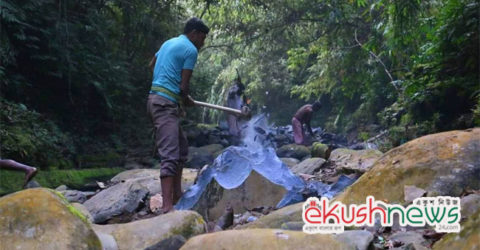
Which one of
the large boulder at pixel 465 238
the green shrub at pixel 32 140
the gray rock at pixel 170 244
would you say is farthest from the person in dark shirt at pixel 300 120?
the large boulder at pixel 465 238

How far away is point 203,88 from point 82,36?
4.36 meters

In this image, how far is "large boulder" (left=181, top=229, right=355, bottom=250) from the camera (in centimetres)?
238

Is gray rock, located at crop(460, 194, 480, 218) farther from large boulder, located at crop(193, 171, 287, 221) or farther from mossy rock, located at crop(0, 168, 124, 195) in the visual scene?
mossy rock, located at crop(0, 168, 124, 195)

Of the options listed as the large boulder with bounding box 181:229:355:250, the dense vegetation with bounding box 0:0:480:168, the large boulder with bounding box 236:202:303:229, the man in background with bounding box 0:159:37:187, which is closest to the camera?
the large boulder with bounding box 181:229:355:250

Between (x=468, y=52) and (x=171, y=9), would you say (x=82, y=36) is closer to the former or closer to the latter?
(x=171, y=9)

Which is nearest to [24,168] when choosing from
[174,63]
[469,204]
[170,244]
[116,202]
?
[116,202]

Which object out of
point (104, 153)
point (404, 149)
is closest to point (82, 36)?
point (104, 153)

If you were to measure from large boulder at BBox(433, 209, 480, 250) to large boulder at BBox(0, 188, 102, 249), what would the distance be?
1.90 m

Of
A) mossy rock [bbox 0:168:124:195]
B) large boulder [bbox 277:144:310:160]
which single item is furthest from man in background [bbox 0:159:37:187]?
large boulder [bbox 277:144:310:160]

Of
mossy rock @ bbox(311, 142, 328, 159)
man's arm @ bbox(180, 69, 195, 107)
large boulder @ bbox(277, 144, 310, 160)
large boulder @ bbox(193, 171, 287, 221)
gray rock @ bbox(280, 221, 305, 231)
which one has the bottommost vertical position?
large boulder @ bbox(277, 144, 310, 160)

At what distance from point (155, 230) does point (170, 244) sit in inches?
9.9

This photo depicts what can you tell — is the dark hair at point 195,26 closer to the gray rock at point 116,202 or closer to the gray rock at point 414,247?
the gray rock at point 116,202

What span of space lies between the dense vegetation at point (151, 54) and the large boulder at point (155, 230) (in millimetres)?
3440

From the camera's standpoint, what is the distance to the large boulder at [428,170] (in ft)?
10.2
